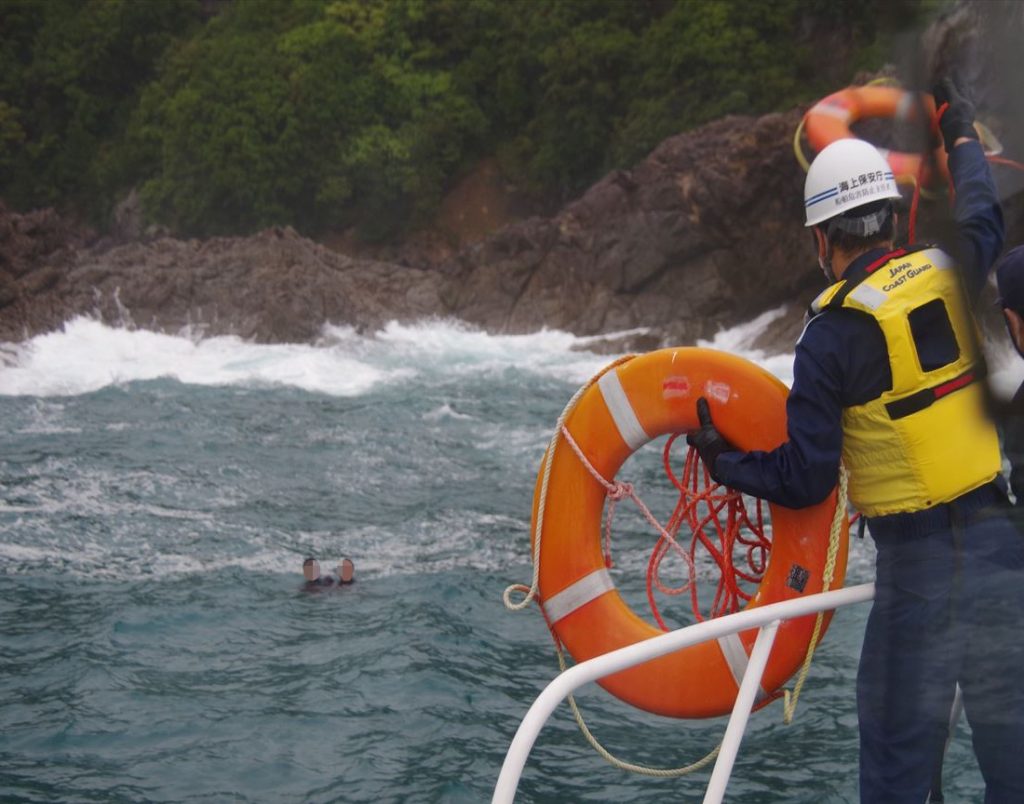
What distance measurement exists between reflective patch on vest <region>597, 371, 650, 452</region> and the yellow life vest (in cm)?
71

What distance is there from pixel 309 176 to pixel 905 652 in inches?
1142

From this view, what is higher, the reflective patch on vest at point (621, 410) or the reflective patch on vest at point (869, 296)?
the reflective patch on vest at point (869, 296)

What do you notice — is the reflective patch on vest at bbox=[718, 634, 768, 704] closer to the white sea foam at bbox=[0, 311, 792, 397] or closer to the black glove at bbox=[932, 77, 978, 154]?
the black glove at bbox=[932, 77, 978, 154]

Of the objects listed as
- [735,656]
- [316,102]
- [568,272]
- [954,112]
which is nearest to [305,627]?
[735,656]

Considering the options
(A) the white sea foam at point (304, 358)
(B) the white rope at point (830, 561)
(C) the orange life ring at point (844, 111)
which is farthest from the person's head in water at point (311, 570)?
(A) the white sea foam at point (304, 358)

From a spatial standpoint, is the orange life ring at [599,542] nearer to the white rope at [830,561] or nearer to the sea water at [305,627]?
the white rope at [830,561]

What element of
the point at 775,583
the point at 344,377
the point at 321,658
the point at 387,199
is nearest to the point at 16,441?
the point at 344,377

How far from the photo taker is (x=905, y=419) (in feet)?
8.04

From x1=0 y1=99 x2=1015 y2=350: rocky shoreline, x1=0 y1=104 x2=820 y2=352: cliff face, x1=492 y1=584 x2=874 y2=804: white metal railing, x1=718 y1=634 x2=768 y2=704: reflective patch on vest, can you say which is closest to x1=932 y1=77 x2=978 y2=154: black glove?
x1=492 y1=584 x2=874 y2=804: white metal railing

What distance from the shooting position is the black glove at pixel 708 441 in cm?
282

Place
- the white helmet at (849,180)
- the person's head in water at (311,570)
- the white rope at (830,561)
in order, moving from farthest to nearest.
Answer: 1. the person's head in water at (311,570)
2. the white rope at (830,561)
3. the white helmet at (849,180)

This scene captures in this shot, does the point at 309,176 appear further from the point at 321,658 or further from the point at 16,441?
the point at 321,658

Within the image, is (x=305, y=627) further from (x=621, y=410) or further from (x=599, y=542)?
(x=621, y=410)

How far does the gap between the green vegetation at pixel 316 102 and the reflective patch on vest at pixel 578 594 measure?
2441 cm
